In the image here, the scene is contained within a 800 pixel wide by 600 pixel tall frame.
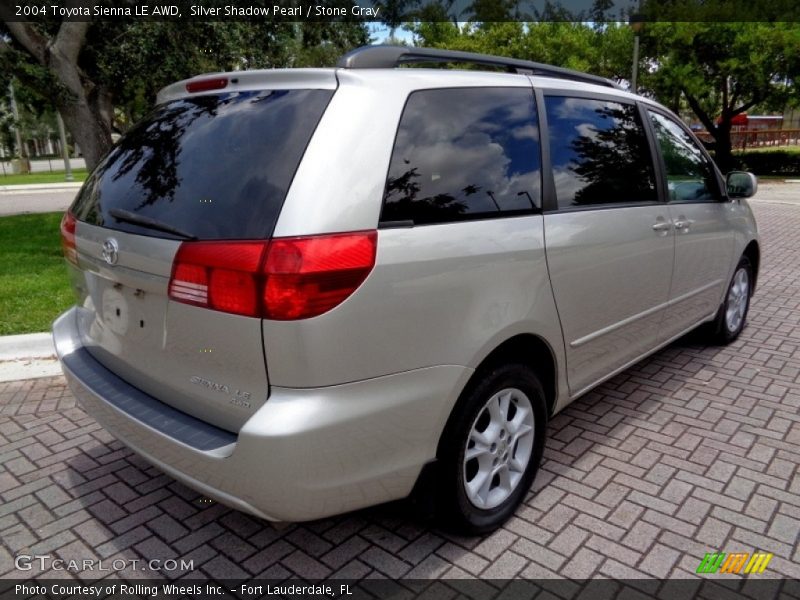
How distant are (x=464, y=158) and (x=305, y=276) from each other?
881 millimetres

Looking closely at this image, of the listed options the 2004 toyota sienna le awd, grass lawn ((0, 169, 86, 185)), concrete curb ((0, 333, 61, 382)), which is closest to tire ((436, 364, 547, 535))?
the 2004 toyota sienna le awd

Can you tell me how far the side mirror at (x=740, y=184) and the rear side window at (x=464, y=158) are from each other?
242 cm

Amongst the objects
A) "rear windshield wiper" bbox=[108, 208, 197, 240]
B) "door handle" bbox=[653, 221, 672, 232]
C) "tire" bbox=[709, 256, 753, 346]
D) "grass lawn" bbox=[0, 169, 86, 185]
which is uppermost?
"grass lawn" bbox=[0, 169, 86, 185]

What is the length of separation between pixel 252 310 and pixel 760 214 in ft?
49.3

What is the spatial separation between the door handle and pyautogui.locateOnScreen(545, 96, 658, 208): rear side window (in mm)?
144

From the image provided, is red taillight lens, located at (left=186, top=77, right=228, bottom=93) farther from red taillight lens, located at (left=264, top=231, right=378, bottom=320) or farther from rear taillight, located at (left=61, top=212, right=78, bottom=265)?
red taillight lens, located at (left=264, top=231, right=378, bottom=320)

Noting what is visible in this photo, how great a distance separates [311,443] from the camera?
190cm

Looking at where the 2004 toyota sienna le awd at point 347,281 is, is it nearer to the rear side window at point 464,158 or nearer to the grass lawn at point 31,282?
the rear side window at point 464,158

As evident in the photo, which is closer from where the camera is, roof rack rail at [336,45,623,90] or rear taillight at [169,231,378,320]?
rear taillight at [169,231,378,320]

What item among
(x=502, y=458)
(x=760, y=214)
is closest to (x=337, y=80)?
(x=502, y=458)

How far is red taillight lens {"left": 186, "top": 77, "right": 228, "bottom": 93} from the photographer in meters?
2.39

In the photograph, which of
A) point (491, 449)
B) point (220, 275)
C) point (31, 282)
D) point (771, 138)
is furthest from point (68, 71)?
point (771, 138)

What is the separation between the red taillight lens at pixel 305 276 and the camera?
6.08 feet

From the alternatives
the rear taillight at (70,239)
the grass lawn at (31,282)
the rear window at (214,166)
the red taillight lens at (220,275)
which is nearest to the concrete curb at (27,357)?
the grass lawn at (31,282)
